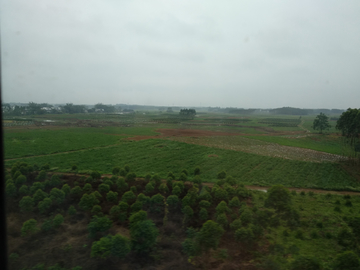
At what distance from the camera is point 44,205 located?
551cm

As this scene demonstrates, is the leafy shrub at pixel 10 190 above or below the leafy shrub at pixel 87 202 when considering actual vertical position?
above

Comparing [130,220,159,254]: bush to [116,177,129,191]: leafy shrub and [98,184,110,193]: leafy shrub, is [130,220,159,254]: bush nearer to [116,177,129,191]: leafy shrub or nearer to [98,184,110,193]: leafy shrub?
[98,184,110,193]: leafy shrub

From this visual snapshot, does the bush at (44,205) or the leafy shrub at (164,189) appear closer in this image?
the bush at (44,205)

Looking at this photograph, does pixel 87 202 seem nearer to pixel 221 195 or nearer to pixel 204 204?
pixel 204 204

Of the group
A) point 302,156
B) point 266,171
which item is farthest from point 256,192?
point 302,156

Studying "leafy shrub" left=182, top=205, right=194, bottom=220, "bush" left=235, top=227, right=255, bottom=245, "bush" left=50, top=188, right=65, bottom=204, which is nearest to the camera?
"bush" left=235, top=227, right=255, bottom=245

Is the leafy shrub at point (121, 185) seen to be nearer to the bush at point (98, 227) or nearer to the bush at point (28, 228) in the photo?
the bush at point (98, 227)

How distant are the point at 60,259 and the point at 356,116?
58.0 ft

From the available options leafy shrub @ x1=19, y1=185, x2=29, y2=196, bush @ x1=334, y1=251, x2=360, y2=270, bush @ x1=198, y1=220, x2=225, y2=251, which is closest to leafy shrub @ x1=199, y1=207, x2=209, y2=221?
bush @ x1=198, y1=220, x2=225, y2=251

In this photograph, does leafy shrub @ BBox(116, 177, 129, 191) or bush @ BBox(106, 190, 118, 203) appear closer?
bush @ BBox(106, 190, 118, 203)

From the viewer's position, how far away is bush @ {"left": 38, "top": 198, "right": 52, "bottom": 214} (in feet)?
17.9

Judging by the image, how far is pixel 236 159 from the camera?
49.2ft

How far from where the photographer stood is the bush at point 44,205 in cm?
546

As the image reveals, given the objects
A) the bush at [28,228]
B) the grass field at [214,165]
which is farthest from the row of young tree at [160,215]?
the grass field at [214,165]
